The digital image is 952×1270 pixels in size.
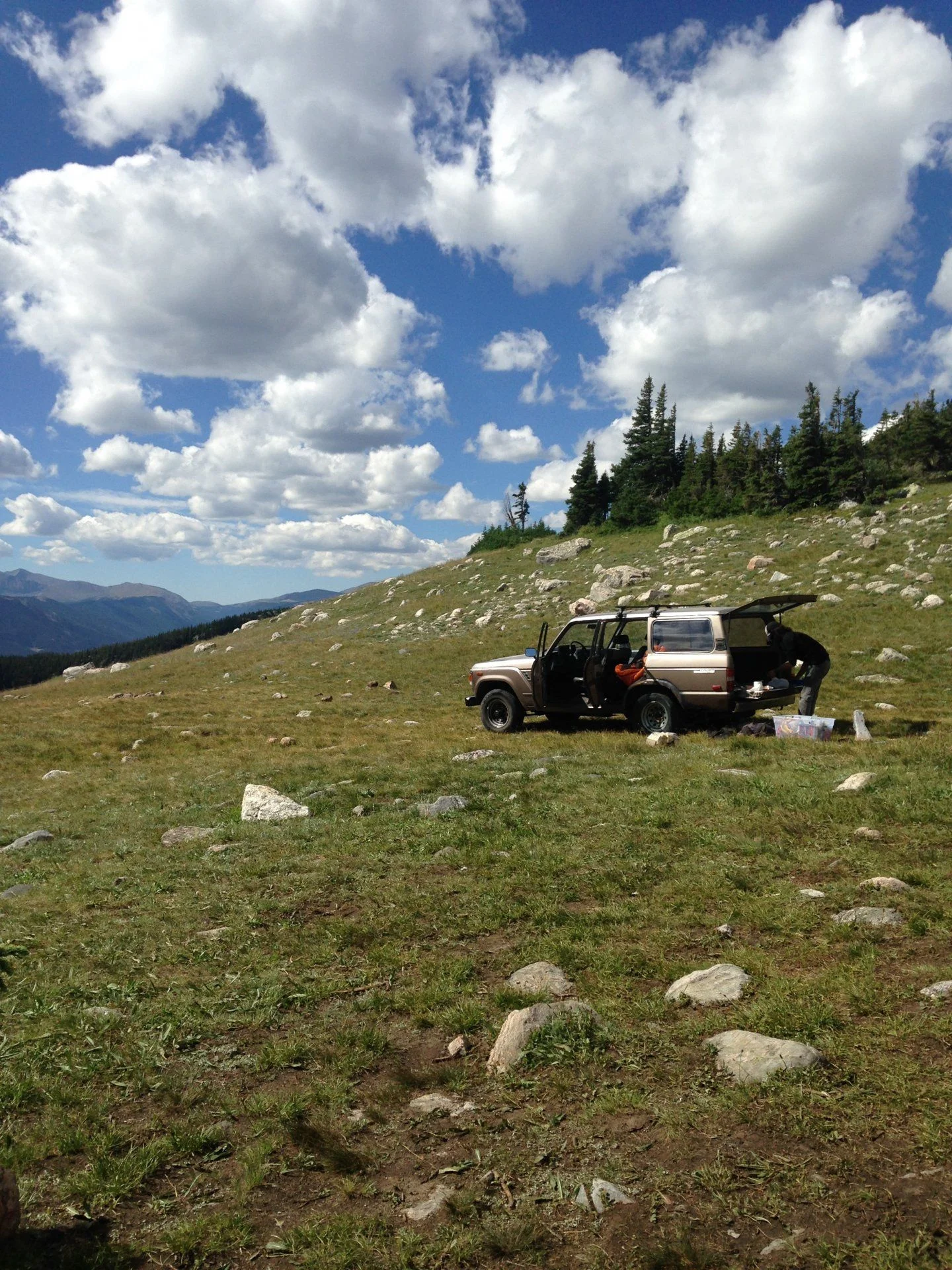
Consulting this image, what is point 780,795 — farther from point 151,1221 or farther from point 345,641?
point 345,641

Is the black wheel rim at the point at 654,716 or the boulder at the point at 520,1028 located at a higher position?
the black wheel rim at the point at 654,716

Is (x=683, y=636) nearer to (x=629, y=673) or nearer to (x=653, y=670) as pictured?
(x=653, y=670)

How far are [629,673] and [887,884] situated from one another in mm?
8768

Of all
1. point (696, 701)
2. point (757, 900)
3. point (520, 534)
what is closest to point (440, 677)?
point (696, 701)

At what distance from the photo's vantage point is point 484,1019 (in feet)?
15.6

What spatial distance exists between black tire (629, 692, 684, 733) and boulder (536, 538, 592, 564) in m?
40.5

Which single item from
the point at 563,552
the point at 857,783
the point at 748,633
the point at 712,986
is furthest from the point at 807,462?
the point at 712,986

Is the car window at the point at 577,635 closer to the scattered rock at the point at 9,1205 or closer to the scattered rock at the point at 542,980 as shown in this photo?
the scattered rock at the point at 542,980

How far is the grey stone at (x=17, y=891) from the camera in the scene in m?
7.72

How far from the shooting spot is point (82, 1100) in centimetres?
409

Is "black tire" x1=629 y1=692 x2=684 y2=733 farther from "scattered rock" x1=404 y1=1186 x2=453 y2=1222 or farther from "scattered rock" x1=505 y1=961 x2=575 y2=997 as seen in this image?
"scattered rock" x1=404 y1=1186 x2=453 y2=1222

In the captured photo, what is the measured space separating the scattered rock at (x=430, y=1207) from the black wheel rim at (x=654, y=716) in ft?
37.6

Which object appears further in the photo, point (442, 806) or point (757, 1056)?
point (442, 806)

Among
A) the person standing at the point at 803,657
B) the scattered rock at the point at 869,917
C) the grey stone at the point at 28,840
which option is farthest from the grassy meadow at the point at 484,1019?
the person standing at the point at 803,657
